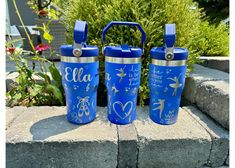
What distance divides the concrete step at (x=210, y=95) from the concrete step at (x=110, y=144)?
0.38 ft

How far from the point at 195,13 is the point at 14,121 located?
1.92 m

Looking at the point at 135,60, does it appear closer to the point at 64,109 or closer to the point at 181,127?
the point at 181,127

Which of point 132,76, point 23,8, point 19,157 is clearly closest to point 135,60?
point 132,76

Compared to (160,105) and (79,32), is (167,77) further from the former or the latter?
(79,32)

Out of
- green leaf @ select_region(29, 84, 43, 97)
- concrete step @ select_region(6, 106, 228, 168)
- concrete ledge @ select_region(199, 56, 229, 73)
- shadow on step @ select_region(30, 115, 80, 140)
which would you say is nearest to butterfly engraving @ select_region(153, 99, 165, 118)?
concrete step @ select_region(6, 106, 228, 168)

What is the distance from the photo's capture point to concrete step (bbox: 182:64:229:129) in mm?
1500

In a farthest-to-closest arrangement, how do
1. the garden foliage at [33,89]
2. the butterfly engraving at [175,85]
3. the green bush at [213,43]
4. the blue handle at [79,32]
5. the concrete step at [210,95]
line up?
the green bush at [213,43] → the garden foliage at [33,89] → the concrete step at [210,95] → the butterfly engraving at [175,85] → the blue handle at [79,32]

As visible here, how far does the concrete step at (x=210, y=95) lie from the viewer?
4.92ft

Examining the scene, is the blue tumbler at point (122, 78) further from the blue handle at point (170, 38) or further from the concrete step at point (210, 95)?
the concrete step at point (210, 95)

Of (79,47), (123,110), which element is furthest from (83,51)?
(123,110)

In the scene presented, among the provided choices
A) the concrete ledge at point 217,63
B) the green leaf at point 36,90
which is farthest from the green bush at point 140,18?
the concrete ledge at point 217,63

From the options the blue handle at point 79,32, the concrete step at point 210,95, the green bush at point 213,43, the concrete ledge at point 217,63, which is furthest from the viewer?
the green bush at point 213,43

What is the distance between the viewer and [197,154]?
4.67 feet

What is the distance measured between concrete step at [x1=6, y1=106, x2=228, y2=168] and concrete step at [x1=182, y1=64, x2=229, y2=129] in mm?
115
